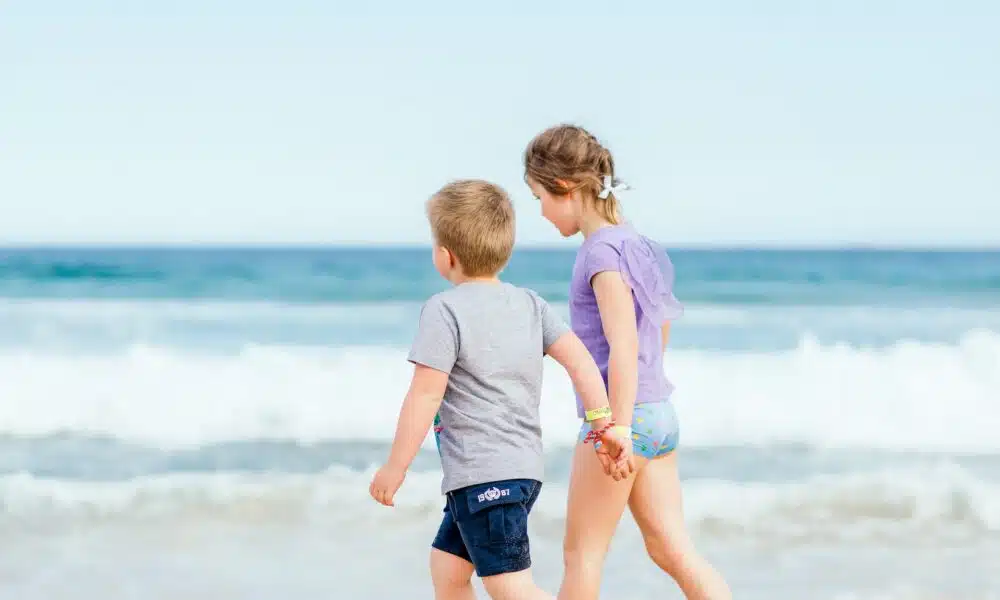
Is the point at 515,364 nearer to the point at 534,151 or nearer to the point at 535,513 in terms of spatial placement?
the point at 534,151

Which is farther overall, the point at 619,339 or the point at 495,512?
the point at 619,339

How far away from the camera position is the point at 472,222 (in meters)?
2.61

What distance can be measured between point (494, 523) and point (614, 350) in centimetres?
52

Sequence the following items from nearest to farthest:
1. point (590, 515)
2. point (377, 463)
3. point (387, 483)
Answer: point (387, 483)
point (590, 515)
point (377, 463)

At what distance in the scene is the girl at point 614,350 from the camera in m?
2.73

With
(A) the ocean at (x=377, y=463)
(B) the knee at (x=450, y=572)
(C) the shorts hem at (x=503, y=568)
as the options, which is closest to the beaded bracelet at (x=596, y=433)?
(C) the shorts hem at (x=503, y=568)

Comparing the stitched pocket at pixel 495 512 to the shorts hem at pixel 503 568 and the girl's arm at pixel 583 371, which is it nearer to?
the shorts hem at pixel 503 568

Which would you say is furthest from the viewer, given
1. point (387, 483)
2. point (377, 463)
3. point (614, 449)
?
point (377, 463)

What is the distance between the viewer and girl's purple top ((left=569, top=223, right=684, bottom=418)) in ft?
9.07

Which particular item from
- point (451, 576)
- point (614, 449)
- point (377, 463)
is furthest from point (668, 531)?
point (377, 463)

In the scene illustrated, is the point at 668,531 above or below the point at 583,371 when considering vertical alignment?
below

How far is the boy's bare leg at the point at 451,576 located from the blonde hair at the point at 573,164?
3.21 ft

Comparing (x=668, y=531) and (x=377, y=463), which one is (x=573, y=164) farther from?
(x=377, y=463)

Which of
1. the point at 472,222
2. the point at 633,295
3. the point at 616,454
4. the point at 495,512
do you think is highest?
the point at 472,222
